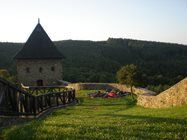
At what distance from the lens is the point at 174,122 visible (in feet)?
41.0

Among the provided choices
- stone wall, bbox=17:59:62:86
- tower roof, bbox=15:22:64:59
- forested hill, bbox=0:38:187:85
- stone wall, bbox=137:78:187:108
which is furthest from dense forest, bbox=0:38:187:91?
stone wall, bbox=137:78:187:108

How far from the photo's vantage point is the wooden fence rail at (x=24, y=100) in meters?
16.0

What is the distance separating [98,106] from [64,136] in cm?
1409

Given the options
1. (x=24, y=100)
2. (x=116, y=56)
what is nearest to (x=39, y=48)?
(x=24, y=100)

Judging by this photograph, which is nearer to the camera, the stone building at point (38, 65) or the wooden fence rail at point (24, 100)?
the wooden fence rail at point (24, 100)

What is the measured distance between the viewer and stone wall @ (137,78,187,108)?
64.2ft

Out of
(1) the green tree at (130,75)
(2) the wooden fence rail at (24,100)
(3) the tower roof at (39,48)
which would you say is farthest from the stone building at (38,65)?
(2) the wooden fence rail at (24,100)

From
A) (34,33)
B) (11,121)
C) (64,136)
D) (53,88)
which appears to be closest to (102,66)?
(34,33)

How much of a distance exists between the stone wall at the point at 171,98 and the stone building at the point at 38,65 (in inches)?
856

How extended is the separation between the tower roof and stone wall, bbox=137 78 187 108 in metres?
21.8

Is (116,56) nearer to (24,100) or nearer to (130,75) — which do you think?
(130,75)

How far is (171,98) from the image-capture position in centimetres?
2086

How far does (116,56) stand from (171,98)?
3853 inches

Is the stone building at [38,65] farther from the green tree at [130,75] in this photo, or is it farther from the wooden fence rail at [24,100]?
the wooden fence rail at [24,100]
